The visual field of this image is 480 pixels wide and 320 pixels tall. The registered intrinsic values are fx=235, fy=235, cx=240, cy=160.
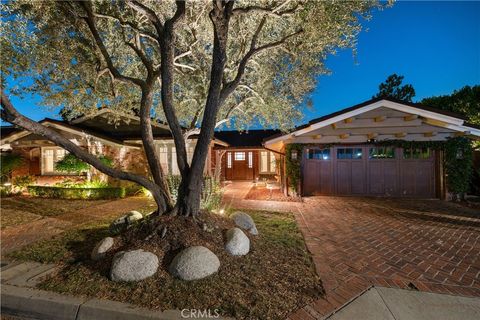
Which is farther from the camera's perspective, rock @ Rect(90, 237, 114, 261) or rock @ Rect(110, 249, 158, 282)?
rock @ Rect(90, 237, 114, 261)

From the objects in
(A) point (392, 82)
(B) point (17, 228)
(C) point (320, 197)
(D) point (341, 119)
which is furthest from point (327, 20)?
(A) point (392, 82)

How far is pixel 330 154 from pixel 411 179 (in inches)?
134

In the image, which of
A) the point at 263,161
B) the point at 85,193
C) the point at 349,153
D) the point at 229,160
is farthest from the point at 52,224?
the point at 263,161

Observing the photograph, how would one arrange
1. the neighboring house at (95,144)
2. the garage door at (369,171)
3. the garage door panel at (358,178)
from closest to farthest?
1. the garage door at (369,171)
2. the garage door panel at (358,178)
3. the neighboring house at (95,144)

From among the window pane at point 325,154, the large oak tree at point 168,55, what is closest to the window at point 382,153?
the window pane at point 325,154

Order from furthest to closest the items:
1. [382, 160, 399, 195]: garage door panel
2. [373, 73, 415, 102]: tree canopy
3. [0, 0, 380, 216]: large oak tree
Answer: [373, 73, 415, 102]: tree canopy < [382, 160, 399, 195]: garage door panel < [0, 0, 380, 216]: large oak tree

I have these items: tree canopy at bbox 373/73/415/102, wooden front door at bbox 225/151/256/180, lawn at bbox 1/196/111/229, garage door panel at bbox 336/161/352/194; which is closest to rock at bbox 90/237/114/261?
lawn at bbox 1/196/111/229

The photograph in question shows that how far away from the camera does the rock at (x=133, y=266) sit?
323cm

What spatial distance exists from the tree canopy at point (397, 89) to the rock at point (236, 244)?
2533cm

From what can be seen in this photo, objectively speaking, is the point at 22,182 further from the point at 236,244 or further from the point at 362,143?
the point at 362,143

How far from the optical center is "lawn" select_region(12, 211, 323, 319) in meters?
2.79

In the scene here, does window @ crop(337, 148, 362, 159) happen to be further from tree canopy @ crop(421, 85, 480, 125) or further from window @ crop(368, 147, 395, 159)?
tree canopy @ crop(421, 85, 480, 125)

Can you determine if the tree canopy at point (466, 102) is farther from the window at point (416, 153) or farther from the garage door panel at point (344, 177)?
the garage door panel at point (344, 177)

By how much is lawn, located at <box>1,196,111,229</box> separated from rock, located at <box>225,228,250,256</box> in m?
6.42
